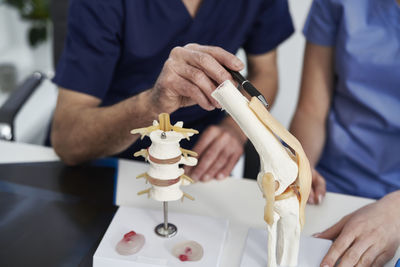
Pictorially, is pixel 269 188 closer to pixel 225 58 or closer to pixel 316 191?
pixel 225 58

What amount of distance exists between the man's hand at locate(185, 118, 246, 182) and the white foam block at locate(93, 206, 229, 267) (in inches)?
5.5

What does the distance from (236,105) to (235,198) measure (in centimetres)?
30

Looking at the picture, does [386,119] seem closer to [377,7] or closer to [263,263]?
[377,7]

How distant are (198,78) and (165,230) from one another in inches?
8.4

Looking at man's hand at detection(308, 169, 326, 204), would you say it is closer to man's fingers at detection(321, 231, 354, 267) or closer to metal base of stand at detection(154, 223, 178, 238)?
man's fingers at detection(321, 231, 354, 267)

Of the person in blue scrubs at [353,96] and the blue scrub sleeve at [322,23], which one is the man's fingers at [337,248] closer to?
the person in blue scrubs at [353,96]

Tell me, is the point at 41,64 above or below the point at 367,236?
below

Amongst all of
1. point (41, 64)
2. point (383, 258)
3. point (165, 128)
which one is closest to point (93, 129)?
point (165, 128)

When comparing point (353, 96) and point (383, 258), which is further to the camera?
point (353, 96)

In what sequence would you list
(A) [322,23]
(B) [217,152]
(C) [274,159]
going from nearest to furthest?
(C) [274,159] < (B) [217,152] < (A) [322,23]

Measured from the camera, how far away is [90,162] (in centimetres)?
81

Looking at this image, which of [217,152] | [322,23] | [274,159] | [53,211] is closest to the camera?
[274,159]

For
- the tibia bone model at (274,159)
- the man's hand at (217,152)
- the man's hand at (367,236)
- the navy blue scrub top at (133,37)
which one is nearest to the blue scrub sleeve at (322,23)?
the navy blue scrub top at (133,37)

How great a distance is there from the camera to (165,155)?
1.69ft
